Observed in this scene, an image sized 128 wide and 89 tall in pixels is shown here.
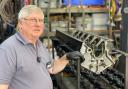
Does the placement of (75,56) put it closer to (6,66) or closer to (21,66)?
(21,66)

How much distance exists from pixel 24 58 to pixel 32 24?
243mm

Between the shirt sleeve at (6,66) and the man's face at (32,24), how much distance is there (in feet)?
0.72

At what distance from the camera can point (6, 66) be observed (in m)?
2.07

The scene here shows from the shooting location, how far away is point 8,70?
2.07m

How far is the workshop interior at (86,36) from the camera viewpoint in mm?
2703

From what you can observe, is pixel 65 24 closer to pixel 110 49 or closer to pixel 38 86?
pixel 110 49

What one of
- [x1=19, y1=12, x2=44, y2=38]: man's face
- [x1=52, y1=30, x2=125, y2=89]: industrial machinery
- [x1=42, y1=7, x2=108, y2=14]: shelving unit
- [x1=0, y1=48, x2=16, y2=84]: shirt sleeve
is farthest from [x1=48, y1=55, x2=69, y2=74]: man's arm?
[x1=42, y1=7, x2=108, y2=14]: shelving unit

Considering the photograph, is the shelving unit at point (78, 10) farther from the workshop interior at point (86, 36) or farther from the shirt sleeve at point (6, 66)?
the shirt sleeve at point (6, 66)

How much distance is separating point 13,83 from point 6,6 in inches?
95.1

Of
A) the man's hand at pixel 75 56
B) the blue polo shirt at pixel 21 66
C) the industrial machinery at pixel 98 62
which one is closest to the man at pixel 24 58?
the blue polo shirt at pixel 21 66

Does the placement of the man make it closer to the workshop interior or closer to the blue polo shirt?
the blue polo shirt

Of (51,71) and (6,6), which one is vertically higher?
(6,6)

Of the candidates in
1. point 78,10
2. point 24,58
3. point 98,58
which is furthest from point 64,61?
point 78,10

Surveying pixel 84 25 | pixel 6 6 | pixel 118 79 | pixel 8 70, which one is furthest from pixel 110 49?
pixel 84 25
